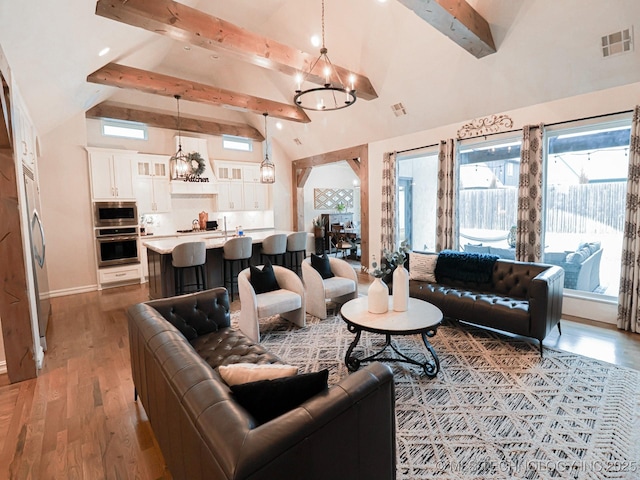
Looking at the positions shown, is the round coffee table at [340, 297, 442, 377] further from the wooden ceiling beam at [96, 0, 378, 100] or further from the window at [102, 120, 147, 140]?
the window at [102, 120, 147, 140]

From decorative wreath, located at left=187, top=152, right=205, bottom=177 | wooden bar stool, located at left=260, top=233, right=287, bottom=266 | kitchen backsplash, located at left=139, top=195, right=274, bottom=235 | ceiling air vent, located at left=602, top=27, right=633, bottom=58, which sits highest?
ceiling air vent, located at left=602, top=27, right=633, bottom=58

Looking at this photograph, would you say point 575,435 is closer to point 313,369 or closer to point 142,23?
point 313,369

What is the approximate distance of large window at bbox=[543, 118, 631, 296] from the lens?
13.5 feet

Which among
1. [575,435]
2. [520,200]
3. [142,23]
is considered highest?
[142,23]

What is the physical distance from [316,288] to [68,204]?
4.99m

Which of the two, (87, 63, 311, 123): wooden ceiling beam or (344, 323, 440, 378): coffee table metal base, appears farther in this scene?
(87, 63, 311, 123): wooden ceiling beam

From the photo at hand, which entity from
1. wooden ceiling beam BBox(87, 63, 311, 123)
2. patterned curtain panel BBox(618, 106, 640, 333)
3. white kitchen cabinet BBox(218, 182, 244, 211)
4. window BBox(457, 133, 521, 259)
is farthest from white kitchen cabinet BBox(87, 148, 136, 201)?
patterned curtain panel BBox(618, 106, 640, 333)

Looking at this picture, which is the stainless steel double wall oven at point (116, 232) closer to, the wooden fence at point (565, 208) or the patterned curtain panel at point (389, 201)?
the patterned curtain panel at point (389, 201)

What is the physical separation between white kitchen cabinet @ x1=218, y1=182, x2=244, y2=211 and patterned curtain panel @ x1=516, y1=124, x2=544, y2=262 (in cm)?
613

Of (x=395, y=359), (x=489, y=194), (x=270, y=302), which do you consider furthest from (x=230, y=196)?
(x=395, y=359)

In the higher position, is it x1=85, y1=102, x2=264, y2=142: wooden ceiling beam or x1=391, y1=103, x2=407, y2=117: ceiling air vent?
x1=85, y1=102, x2=264, y2=142: wooden ceiling beam

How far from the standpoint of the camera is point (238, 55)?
13.4ft

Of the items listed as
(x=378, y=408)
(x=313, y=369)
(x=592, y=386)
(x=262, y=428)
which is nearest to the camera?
(x=262, y=428)

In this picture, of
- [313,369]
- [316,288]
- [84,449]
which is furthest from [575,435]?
[84,449]
